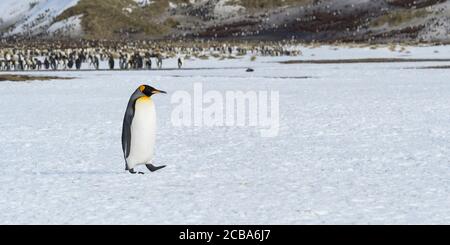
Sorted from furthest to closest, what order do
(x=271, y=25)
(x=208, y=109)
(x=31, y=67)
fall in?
(x=271, y=25), (x=31, y=67), (x=208, y=109)

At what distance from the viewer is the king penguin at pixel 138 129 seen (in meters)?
9.55

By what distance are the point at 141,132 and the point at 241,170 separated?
138cm

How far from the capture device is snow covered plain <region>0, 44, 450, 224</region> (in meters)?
7.43

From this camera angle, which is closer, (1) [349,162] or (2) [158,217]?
(2) [158,217]

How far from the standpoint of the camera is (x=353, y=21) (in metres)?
175

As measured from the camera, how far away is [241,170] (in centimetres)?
992

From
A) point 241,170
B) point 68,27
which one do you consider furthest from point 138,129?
point 68,27

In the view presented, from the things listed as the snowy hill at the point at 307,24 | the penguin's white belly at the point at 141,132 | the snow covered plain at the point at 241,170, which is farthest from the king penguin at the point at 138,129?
the snowy hill at the point at 307,24

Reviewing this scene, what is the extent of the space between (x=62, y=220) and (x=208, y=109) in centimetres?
1207

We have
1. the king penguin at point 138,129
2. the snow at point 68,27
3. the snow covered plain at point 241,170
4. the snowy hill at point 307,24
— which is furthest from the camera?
the snow at point 68,27

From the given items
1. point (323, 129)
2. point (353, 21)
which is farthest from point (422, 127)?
→ point (353, 21)

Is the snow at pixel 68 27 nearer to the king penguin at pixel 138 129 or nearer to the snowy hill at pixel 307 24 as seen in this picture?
the snowy hill at pixel 307 24
